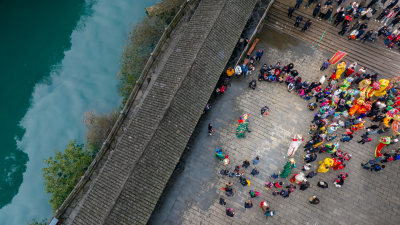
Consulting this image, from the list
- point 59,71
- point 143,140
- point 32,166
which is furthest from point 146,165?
point 59,71

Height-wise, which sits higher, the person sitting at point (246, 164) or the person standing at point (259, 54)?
the person standing at point (259, 54)

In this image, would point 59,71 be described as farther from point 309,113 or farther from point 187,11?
point 309,113

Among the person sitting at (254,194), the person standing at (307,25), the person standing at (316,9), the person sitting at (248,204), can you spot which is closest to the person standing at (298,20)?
the person standing at (307,25)

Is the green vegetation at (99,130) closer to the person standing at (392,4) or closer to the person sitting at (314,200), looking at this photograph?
the person sitting at (314,200)

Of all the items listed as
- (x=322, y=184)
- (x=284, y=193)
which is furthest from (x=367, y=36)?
(x=284, y=193)

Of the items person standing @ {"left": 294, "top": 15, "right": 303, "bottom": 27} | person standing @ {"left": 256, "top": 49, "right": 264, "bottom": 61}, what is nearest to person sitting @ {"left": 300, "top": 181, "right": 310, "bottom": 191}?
→ person standing @ {"left": 256, "top": 49, "right": 264, "bottom": 61}
